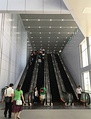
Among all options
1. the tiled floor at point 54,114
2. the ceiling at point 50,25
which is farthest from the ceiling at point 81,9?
the ceiling at point 50,25

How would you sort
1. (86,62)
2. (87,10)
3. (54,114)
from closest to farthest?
(54,114)
(87,10)
(86,62)

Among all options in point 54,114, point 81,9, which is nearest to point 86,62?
point 81,9

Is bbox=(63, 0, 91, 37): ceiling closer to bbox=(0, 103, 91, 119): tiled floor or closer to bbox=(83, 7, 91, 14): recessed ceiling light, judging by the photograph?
bbox=(83, 7, 91, 14): recessed ceiling light

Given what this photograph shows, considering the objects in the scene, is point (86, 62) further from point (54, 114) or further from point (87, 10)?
point (54, 114)

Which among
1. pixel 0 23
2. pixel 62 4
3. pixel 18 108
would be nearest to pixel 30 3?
pixel 62 4

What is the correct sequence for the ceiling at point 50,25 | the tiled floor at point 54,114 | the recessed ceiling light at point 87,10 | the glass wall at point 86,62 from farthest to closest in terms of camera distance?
1. the ceiling at point 50,25
2. the glass wall at point 86,62
3. the recessed ceiling light at point 87,10
4. the tiled floor at point 54,114

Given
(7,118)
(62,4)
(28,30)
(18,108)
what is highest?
(28,30)

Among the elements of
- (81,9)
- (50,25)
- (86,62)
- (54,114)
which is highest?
(50,25)

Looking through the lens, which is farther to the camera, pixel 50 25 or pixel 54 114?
pixel 50 25

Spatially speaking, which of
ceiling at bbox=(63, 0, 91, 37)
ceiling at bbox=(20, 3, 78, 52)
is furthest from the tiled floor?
ceiling at bbox=(20, 3, 78, 52)

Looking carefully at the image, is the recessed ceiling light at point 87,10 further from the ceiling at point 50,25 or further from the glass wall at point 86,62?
the ceiling at point 50,25

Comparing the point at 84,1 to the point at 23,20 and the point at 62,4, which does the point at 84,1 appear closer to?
the point at 62,4

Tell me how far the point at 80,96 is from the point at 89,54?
409cm

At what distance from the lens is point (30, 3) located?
8.05 m
